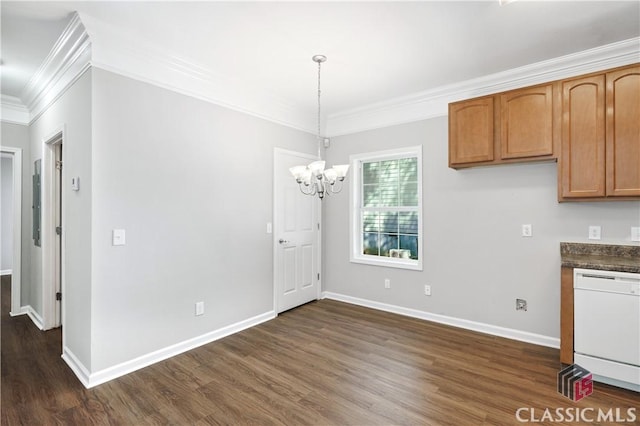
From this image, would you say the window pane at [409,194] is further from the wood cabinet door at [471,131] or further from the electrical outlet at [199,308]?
the electrical outlet at [199,308]

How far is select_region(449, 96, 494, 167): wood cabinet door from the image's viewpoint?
3.11 m

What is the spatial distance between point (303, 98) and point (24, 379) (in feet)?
12.3

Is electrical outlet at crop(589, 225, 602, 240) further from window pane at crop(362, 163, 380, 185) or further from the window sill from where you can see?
window pane at crop(362, 163, 380, 185)

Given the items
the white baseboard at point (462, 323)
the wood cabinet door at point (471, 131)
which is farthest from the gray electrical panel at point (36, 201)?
the wood cabinet door at point (471, 131)

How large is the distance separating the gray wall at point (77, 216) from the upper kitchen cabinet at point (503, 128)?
3.36 meters

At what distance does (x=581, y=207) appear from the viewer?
288 centimetres

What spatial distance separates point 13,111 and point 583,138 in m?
6.06

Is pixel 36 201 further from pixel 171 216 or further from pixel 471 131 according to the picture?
pixel 471 131

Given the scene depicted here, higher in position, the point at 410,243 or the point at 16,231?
the point at 16,231

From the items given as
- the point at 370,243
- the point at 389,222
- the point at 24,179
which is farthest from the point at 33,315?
the point at 389,222

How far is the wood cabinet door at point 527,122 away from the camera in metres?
2.82

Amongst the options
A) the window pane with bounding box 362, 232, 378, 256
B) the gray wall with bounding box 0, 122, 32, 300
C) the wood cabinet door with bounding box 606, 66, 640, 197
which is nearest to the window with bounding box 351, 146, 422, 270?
the window pane with bounding box 362, 232, 378, 256

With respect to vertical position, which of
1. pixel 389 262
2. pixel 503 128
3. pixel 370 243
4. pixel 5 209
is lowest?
pixel 389 262

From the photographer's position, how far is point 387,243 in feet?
14.1
